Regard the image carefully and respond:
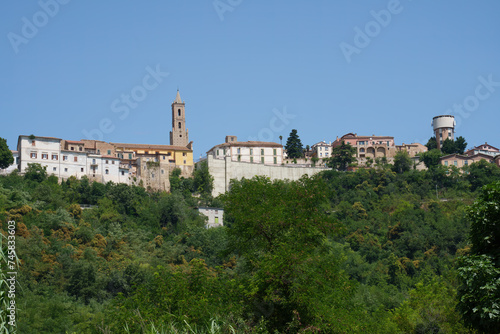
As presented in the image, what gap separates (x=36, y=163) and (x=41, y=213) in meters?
12.0

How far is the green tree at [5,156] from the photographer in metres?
66.4

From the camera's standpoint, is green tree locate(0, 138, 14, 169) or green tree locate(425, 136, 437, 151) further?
green tree locate(425, 136, 437, 151)

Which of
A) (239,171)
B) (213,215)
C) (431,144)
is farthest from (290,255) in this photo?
(431,144)

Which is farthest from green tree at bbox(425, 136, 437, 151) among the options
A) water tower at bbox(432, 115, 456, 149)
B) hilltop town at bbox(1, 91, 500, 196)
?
water tower at bbox(432, 115, 456, 149)

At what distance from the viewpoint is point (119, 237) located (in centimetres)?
5856

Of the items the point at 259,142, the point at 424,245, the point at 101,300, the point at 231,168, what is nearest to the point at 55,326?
the point at 101,300

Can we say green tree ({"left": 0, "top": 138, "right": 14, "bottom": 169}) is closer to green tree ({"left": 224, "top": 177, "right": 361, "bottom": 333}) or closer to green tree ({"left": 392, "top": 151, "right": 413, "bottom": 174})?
green tree ({"left": 224, "top": 177, "right": 361, "bottom": 333})

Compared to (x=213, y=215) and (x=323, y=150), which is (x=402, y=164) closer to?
(x=323, y=150)

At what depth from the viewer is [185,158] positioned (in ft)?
269

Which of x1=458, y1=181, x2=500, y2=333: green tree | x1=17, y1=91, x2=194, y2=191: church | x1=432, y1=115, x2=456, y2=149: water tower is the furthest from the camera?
x1=432, y1=115, x2=456, y2=149: water tower

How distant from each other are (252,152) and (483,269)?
6961cm

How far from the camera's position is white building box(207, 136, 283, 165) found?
277ft

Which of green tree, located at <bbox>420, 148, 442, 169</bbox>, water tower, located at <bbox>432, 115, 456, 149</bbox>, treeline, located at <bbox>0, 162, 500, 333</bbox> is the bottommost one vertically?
treeline, located at <bbox>0, 162, 500, 333</bbox>

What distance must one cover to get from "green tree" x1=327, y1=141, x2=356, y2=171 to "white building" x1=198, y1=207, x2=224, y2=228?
72.7 ft
